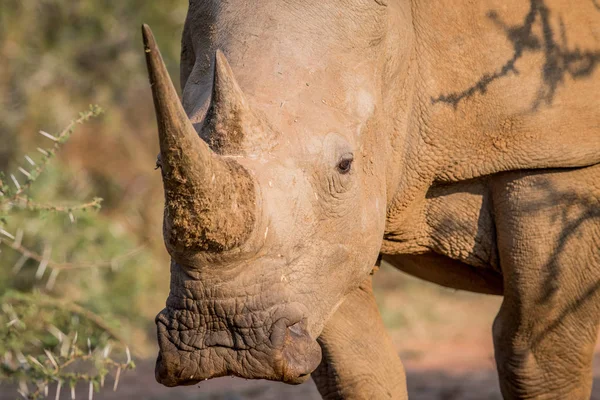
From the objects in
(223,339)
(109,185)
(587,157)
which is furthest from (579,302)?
(109,185)

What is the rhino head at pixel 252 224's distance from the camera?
3.31m

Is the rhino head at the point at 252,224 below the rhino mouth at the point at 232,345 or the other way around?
the other way around

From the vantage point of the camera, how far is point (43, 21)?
10031 mm

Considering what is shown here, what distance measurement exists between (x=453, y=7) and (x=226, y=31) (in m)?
1.06

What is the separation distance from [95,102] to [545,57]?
6.51 meters

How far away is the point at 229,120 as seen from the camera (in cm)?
346

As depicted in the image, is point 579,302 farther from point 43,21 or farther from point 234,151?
point 43,21

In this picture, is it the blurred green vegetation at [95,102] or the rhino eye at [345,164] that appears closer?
the rhino eye at [345,164]

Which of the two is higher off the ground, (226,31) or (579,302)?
(226,31)

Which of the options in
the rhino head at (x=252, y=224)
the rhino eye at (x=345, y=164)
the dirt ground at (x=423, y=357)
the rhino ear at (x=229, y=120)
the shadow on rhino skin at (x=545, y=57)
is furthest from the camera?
the dirt ground at (x=423, y=357)

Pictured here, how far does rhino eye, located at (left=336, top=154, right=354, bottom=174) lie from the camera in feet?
12.5

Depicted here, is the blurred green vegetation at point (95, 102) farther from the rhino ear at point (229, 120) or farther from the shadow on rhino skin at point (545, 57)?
the rhino ear at point (229, 120)

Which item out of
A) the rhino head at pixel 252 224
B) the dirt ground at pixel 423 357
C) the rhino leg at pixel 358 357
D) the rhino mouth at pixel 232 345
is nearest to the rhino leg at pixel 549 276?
the rhino leg at pixel 358 357

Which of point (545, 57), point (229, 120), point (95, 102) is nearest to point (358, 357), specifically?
point (545, 57)
